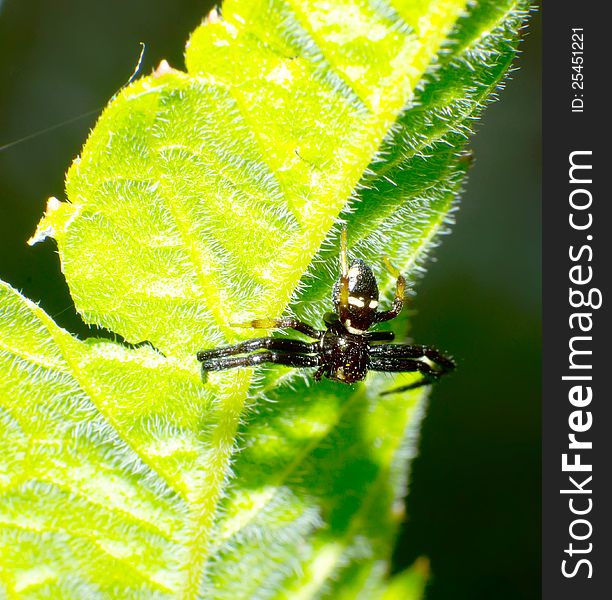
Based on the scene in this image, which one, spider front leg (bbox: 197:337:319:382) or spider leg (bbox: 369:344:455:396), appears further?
spider leg (bbox: 369:344:455:396)

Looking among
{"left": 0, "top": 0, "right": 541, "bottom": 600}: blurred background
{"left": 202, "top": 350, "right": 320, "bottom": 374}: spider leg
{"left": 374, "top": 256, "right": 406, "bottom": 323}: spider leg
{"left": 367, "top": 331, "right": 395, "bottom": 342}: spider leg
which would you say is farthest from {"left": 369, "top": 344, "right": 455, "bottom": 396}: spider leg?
{"left": 0, "top": 0, "right": 541, "bottom": 600}: blurred background

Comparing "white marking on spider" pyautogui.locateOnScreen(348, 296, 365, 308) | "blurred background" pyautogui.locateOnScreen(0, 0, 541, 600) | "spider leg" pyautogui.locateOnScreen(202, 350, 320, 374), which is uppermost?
"spider leg" pyautogui.locateOnScreen(202, 350, 320, 374)

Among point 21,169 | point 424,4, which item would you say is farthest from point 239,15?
point 21,169

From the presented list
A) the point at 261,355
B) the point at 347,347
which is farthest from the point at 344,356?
the point at 261,355

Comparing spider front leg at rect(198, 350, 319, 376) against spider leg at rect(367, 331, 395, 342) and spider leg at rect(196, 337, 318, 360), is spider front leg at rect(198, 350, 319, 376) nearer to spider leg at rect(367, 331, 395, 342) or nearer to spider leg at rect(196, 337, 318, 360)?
spider leg at rect(196, 337, 318, 360)

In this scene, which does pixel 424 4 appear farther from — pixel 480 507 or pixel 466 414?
pixel 480 507

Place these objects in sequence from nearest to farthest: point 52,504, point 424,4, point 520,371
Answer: point 424,4 → point 52,504 → point 520,371

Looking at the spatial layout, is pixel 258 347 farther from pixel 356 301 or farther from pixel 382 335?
pixel 382 335
